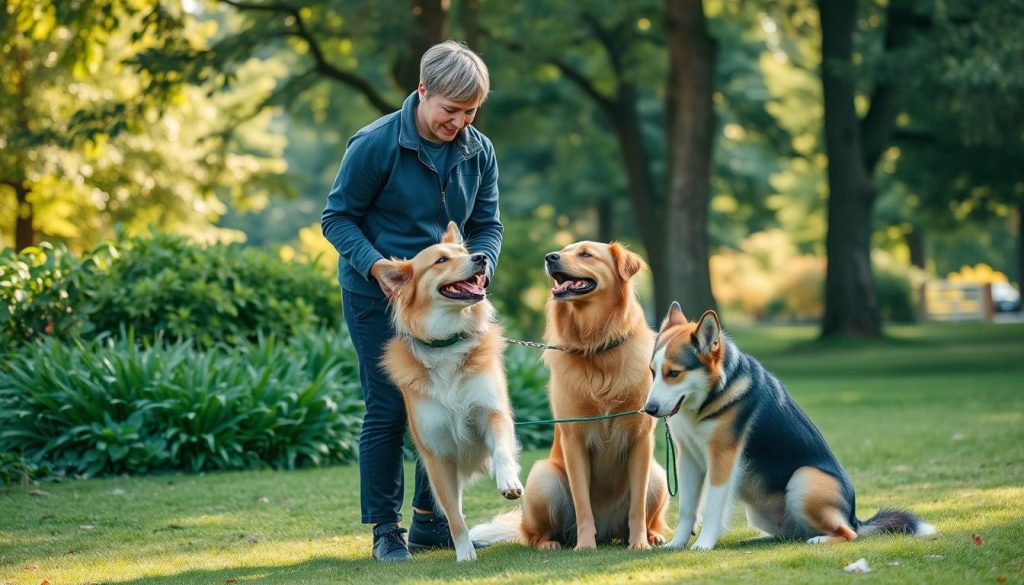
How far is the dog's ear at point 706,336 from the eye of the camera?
5613 mm

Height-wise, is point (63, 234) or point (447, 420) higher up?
point (63, 234)

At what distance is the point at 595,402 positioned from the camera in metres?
6.00

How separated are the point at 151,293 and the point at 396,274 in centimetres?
541

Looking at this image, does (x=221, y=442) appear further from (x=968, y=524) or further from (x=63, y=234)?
(x=63, y=234)

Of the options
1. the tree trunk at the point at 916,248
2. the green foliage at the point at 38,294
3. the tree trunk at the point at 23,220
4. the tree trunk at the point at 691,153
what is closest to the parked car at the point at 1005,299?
the tree trunk at the point at 916,248

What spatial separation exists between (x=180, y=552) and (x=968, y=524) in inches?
169

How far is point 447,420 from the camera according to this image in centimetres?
577

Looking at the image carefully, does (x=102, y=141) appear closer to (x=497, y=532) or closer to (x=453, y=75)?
(x=497, y=532)

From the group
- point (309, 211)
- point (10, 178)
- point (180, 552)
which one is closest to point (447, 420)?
point (180, 552)

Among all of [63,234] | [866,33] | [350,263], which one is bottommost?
[350,263]

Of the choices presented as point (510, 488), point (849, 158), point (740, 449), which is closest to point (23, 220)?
point (849, 158)

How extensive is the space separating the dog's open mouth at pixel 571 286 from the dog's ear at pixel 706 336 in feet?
2.13

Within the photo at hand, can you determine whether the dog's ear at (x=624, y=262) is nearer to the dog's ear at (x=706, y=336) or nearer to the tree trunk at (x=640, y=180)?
the dog's ear at (x=706, y=336)

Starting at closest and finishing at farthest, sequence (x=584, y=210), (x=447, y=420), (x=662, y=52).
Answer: (x=447, y=420), (x=662, y=52), (x=584, y=210)
